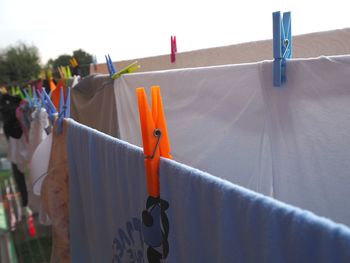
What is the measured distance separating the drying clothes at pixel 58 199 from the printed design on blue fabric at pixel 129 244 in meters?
0.35

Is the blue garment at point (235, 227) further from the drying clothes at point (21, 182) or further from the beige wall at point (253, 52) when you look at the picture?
the drying clothes at point (21, 182)

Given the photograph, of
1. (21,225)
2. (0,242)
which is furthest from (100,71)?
(21,225)

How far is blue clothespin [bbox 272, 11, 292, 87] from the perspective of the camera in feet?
1.73

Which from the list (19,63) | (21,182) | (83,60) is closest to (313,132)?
(83,60)

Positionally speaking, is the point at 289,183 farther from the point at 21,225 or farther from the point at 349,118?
the point at 21,225

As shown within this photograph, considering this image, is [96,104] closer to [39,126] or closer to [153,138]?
[39,126]

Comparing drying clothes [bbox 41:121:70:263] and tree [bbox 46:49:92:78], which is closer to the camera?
drying clothes [bbox 41:121:70:263]

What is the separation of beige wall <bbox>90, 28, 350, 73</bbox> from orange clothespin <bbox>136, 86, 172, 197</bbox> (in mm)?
478

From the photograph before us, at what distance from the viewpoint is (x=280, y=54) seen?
1.73ft

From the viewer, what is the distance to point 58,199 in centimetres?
A: 95

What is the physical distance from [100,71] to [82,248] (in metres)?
1.27

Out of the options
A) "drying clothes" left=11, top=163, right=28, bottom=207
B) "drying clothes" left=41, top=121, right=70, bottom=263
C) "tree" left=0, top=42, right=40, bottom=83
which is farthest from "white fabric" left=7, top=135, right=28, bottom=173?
"tree" left=0, top=42, right=40, bottom=83

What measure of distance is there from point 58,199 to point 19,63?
718 cm

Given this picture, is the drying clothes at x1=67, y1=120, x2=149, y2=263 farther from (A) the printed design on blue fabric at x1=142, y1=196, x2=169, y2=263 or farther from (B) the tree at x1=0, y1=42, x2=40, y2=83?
(B) the tree at x1=0, y1=42, x2=40, y2=83
